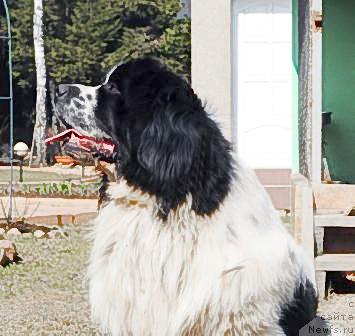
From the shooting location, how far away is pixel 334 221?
23.2ft

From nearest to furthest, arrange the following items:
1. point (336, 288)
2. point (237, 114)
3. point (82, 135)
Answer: point (82, 135) → point (336, 288) → point (237, 114)

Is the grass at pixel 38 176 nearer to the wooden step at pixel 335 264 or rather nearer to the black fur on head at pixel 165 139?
the wooden step at pixel 335 264

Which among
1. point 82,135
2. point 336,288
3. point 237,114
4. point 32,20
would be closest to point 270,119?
point 237,114

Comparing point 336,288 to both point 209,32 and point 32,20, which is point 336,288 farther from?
point 32,20

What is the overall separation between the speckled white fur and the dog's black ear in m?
0.15

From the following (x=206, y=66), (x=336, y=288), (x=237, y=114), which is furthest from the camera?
(x=237, y=114)

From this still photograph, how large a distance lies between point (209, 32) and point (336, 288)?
3.46 m

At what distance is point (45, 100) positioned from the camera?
98.8ft

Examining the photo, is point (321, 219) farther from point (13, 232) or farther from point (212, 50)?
point (13, 232)

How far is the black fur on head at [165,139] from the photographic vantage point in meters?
3.96

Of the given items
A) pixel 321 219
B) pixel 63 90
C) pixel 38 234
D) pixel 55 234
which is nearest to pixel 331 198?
pixel 321 219

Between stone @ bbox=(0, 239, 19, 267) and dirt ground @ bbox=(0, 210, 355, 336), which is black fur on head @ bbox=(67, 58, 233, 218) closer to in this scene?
dirt ground @ bbox=(0, 210, 355, 336)

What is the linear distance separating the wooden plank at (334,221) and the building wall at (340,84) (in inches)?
167

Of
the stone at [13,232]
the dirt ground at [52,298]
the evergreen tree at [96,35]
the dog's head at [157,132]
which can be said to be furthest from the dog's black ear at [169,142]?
the evergreen tree at [96,35]
